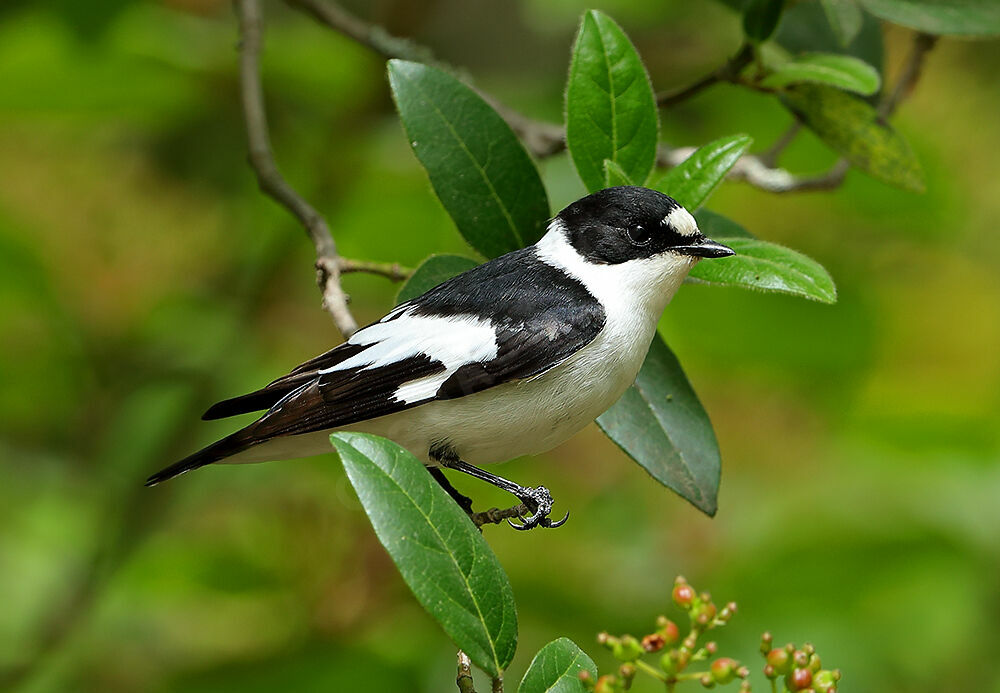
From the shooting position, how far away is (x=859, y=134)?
1835 millimetres

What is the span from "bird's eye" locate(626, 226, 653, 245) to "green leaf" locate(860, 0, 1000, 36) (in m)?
0.71

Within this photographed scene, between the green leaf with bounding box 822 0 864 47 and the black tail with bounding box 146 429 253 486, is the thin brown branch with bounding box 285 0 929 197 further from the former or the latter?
the black tail with bounding box 146 429 253 486

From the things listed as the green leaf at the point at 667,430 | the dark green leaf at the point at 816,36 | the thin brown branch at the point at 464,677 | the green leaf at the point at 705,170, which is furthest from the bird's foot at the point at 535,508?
the dark green leaf at the point at 816,36

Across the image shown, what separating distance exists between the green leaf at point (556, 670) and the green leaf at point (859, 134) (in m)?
1.08

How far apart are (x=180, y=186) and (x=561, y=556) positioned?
5.83ft

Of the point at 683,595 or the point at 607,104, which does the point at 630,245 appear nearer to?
the point at 607,104

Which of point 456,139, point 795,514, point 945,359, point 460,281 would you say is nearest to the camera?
point 460,281

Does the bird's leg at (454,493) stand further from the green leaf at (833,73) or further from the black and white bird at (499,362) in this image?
the green leaf at (833,73)

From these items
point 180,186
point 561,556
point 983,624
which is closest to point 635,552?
point 561,556

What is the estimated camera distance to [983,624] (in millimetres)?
2816

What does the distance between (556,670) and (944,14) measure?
4.83 feet

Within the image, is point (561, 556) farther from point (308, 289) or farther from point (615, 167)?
point (615, 167)

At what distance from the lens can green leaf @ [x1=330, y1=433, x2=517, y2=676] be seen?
1122mm

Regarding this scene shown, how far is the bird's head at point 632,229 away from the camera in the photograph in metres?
1.50
